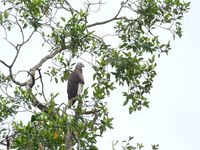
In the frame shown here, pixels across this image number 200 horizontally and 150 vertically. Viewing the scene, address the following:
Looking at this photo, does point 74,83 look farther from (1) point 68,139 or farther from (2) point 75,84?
(1) point 68,139

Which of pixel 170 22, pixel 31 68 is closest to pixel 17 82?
pixel 31 68

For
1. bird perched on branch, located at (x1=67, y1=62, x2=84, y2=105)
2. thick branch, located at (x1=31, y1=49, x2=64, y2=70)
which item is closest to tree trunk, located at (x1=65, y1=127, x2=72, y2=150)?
thick branch, located at (x1=31, y1=49, x2=64, y2=70)

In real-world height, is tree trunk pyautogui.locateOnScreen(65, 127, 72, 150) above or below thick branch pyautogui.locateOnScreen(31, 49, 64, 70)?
below

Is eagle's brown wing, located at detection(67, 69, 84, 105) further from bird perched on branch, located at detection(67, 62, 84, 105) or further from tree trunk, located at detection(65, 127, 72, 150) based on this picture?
tree trunk, located at detection(65, 127, 72, 150)

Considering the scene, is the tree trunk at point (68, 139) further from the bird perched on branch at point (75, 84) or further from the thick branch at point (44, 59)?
the bird perched on branch at point (75, 84)

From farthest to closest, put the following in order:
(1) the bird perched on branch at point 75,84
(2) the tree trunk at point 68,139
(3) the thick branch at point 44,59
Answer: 1. (1) the bird perched on branch at point 75,84
2. (3) the thick branch at point 44,59
3. (2) the tree trunk at point 68,139

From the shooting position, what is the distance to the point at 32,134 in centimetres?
821

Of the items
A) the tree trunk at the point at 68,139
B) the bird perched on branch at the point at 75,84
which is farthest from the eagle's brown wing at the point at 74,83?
the tree trunk at the point at 68,139

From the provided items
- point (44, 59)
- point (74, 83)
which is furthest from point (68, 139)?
point (74, 83)

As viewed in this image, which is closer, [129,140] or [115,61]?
[129,140]

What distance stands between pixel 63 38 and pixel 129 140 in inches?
82.9

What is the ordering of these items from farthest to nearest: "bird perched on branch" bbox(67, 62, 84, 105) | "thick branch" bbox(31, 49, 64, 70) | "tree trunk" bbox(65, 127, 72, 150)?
"bird perched on branch" bbox(67, 62, 84, 105) → "thick branch" bbox(31, 49, 64, 70) → "tree trunk" bbox(65, 127, 72, 150)

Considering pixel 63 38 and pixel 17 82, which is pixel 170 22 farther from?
pixel 17 82

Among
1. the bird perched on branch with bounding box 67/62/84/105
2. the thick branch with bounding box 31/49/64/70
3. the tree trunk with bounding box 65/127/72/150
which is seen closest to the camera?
the tree trunk with bounding box 65/127/72/150
